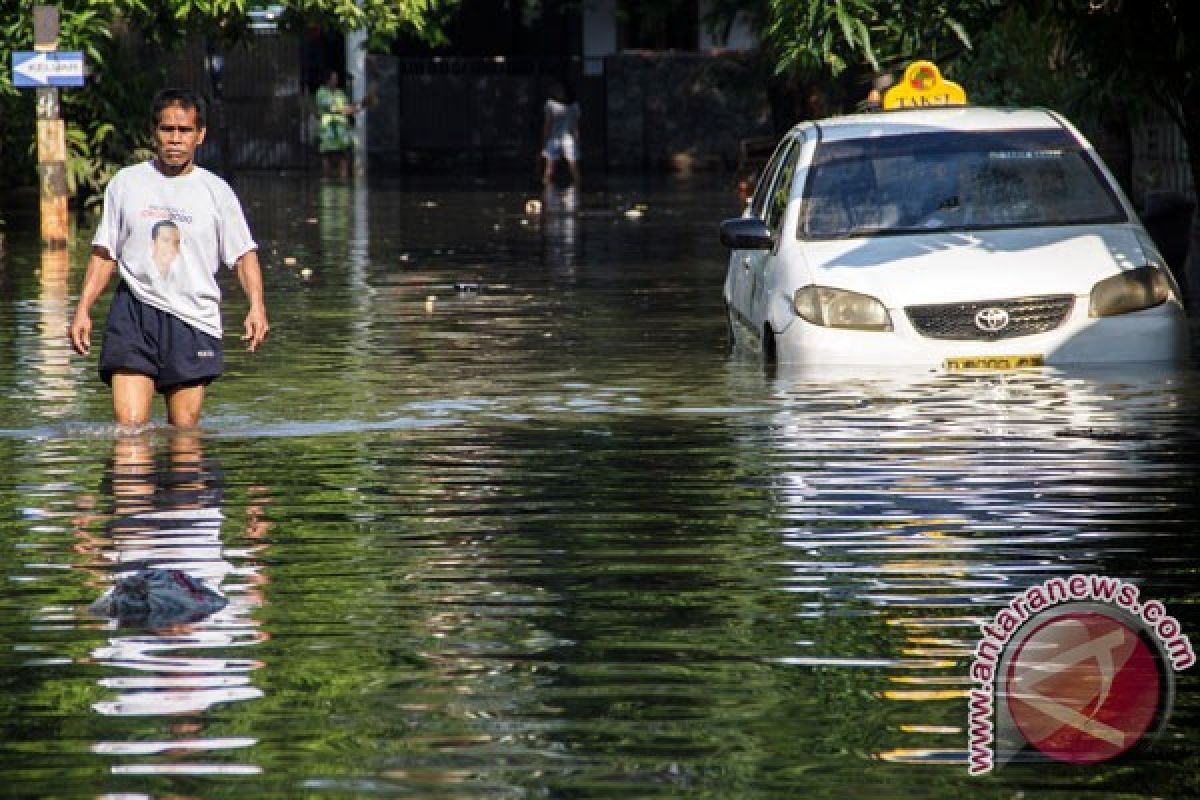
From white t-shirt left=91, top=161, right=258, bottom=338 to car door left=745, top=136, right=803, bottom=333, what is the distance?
4.00 m

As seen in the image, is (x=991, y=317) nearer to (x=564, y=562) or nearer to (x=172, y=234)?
(x=172, y=234)

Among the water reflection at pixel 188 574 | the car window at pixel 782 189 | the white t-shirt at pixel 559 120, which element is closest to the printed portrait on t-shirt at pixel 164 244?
the water reflection at pixel 188 574

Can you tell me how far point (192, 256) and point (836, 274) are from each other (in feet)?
12.9

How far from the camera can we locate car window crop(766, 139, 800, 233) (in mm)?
16562

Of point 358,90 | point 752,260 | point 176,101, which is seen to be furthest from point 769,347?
point 358,90

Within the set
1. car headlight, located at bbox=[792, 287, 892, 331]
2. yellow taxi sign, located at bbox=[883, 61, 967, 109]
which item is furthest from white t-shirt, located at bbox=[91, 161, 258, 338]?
yellow taxi sign, located at bbox=[883, 61, 967, 109]

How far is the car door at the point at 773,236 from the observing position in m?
16.1

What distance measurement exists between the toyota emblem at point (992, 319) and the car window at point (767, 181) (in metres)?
2.32

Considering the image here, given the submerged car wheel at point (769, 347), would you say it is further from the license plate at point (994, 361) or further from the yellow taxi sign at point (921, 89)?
the yellow taxi sign at point (921, 89)

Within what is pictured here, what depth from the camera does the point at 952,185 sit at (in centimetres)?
1630

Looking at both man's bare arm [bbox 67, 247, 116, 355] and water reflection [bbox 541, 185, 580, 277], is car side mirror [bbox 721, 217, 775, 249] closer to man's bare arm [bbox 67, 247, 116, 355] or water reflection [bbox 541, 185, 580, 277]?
man's bare arm [bbox 67, 247, 116, 355]

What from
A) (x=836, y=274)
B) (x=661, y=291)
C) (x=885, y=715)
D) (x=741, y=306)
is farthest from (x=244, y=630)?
(x=661, y=291)

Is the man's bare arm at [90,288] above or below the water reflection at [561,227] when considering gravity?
above

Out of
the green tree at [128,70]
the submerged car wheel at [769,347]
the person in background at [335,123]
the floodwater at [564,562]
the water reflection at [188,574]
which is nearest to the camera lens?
the floodwater at [564,562]
